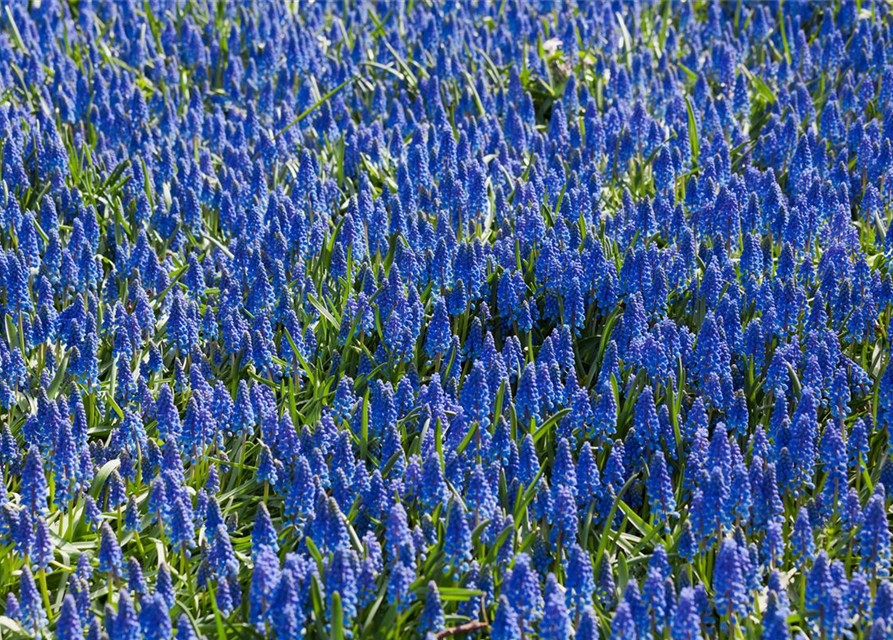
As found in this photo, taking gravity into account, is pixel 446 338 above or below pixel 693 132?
below

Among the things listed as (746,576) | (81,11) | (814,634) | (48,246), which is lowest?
(814,634)

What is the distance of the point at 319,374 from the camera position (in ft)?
19.9

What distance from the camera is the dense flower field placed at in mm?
4328

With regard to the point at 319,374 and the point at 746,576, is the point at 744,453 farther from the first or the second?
the point at 319,374

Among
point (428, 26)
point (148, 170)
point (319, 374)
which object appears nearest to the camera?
point (319, 374)

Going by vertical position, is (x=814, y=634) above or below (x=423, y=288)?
below

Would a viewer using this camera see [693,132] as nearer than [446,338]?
No

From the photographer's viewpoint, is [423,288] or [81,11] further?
[81,11]

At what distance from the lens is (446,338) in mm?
5820

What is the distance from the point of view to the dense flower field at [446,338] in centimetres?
433

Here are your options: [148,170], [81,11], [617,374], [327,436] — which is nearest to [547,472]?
[617,374]

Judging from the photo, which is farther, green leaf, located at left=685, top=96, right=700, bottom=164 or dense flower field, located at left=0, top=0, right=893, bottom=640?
green leaf, located at left=685, top=96, right=700, bottom=164

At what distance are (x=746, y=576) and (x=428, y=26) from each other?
7510 millimetres

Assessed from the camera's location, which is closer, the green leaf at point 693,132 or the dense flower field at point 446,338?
the dense flower field at point 446,338
